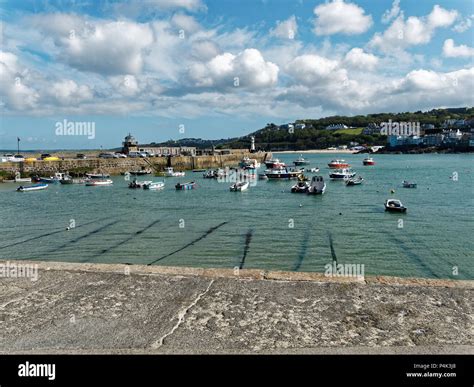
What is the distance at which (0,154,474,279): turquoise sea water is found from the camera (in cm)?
1983

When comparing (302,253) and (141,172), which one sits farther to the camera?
(141,172)

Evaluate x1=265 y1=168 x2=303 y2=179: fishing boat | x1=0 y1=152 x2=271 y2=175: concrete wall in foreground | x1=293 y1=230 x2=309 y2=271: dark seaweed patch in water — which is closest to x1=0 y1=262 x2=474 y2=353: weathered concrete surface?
x1=293 y1=230 x2=309 y2=271: dark seaweed patch in water

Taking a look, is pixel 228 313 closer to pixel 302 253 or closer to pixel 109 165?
pixel 302 253

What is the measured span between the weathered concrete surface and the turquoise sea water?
438 inches

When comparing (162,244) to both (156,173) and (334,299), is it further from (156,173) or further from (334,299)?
(156,173)

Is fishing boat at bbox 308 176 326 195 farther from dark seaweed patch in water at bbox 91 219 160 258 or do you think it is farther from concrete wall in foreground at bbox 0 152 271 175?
concrete wall in foreground at bbox 0 152 271 175

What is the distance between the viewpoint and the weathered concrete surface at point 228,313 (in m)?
4.84

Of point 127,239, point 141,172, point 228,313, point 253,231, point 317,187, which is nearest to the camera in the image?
point 228,313

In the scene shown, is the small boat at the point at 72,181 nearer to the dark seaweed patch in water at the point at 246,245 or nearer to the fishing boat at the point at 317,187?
the fishing boat at the point at 317,187

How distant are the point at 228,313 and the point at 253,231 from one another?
21.7m

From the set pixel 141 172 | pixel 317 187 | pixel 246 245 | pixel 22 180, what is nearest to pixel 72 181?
pixel 22 180

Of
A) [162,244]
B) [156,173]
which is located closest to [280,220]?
[162,244]

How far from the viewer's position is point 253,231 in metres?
27.4
